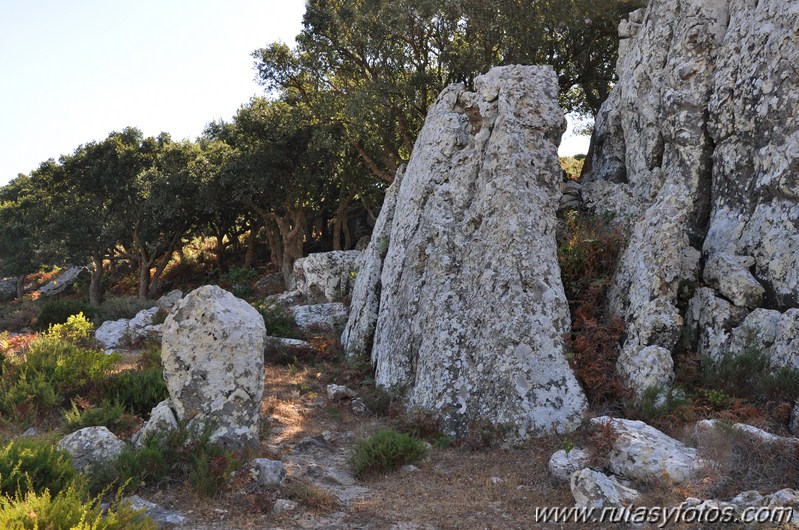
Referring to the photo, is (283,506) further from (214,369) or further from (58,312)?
(58,312)

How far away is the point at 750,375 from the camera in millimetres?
9312

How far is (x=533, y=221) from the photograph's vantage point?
1146 centimetres

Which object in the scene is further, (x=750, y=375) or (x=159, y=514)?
(x=750, y=375)

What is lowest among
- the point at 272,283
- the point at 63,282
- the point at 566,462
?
the point at 63,282

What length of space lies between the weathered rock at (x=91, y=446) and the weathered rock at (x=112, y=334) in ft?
26.7

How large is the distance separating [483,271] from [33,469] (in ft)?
24.3

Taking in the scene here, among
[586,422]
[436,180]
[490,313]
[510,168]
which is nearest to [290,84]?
[436,180]

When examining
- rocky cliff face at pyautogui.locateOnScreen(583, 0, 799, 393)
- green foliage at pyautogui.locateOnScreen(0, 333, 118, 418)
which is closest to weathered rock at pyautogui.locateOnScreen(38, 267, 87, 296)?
green foliage at pyautogui.locateOnScreen(0, 333, 118, 418)

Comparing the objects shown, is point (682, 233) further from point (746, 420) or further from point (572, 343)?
point (746, 420)

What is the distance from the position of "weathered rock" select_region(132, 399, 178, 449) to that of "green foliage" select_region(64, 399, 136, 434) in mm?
842

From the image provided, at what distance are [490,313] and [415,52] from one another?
14.7 m

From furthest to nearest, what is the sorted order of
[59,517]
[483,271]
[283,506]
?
[483,271] < [283,506] < [59,517]

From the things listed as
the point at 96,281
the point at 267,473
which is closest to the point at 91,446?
the point at 267,473

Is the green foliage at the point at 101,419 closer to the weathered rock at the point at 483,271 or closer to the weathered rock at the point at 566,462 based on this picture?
the weathered rock at the point at 483,271
